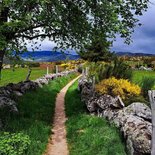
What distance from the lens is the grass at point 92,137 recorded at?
51.5ft

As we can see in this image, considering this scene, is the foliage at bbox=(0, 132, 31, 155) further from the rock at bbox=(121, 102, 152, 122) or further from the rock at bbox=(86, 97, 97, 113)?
the rock at bbox=(86, 97, 97, 113)

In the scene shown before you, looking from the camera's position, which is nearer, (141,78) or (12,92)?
(12,92)

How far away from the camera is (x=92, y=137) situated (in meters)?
17.5

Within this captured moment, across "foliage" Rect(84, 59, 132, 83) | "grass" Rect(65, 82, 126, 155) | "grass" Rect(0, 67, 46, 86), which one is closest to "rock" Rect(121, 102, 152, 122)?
"grass" Rect(65, 82, 126, 155)

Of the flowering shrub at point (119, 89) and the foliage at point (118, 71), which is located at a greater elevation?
the foliage at point (118, 71)

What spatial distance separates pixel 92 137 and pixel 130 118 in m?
2.12

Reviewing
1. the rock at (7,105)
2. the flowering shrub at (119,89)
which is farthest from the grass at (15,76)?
the flowering shrub at (119,89)

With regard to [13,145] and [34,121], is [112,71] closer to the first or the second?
[34,121]

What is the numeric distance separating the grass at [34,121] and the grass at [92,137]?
118 centimetres

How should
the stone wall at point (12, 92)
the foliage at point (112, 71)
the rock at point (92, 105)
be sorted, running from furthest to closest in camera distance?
the foliage at point (112, 71) < the rock at point (92, 105) < the stone wall at point (12, 92)

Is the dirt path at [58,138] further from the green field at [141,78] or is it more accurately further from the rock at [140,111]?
the green field at [141,78]

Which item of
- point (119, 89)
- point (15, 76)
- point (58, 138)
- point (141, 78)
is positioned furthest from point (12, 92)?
point (15, 76)

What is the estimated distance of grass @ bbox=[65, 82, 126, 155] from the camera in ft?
51.5

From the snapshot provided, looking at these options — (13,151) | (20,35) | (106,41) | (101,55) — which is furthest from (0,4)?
(101,55)
